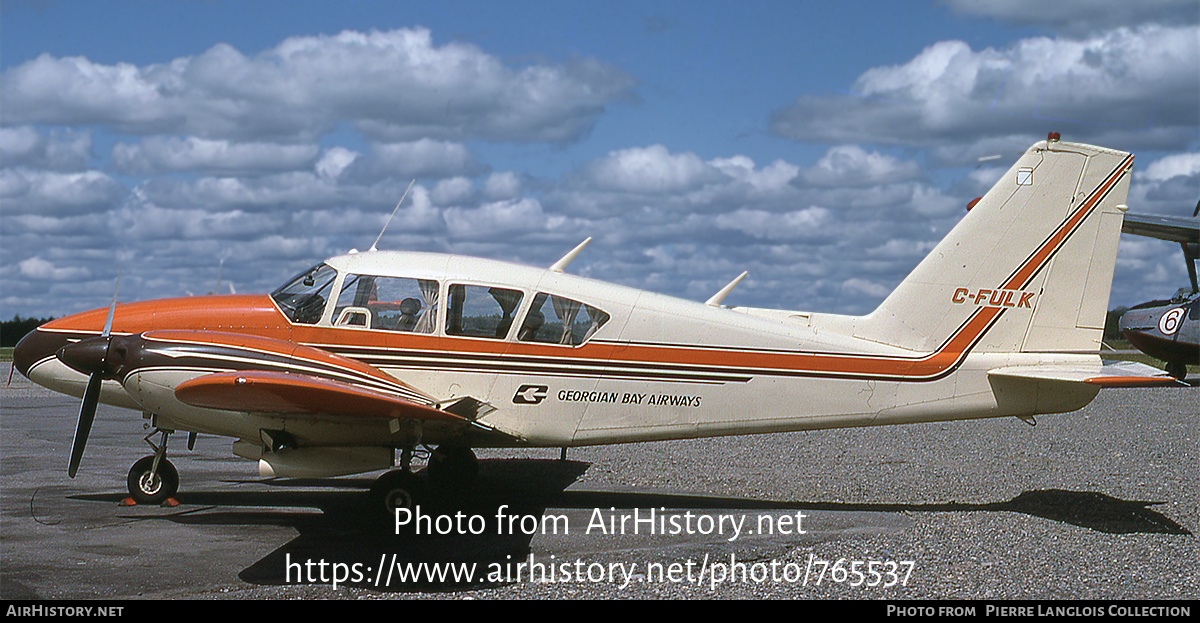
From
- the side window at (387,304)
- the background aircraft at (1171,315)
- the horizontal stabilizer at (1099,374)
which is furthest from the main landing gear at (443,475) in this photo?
the background aircraft at (1171,315)

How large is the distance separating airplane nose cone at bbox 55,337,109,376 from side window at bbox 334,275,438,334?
1967 mm

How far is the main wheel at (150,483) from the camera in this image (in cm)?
875

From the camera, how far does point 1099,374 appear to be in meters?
8.15

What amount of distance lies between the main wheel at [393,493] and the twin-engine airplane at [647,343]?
0.02 m

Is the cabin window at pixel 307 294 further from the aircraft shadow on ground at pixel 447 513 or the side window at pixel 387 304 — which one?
the aircraft shadow on ground at pixel 447 513

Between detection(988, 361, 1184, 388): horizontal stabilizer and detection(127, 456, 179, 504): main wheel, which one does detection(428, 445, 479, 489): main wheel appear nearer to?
detection(127, 456, 179, 504): main wheel

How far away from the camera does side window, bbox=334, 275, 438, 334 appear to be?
8.45m

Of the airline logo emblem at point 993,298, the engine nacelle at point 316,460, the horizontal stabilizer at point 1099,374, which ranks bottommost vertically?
the engine nacelle at point 316,460

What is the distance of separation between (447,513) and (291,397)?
253 cm

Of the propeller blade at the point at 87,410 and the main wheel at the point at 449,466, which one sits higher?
the propeller blade at the point at 87,410

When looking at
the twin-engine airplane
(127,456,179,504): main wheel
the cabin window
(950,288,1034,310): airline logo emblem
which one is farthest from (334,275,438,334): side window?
(950,288,1034,310): airline logo emblem

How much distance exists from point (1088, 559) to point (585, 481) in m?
5.55

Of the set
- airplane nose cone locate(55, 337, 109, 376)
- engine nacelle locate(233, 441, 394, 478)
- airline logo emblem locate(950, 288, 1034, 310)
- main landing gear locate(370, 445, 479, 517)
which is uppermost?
airline logo emblem locate(950, 288, 1034, 310)

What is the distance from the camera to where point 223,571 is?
670 cm
